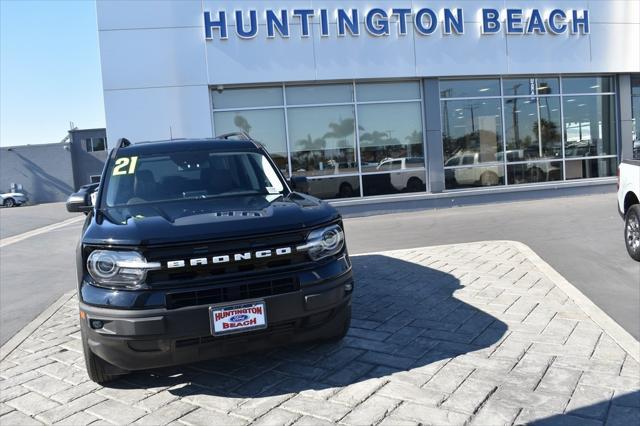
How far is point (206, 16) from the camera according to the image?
12234mm

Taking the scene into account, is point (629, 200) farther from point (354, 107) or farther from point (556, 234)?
point (354, 107)

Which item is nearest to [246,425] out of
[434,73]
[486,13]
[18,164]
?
[434,73]

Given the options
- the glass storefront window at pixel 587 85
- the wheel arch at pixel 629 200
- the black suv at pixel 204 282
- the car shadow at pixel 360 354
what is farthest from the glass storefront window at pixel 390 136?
the black suv at pixel 204 282

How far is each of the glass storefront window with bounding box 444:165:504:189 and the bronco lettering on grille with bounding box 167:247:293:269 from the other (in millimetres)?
11621

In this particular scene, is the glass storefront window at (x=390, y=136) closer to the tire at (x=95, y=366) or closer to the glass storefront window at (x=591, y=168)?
the glass storefront window at (x=591, y=168)

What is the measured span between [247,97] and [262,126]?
2.74 ft

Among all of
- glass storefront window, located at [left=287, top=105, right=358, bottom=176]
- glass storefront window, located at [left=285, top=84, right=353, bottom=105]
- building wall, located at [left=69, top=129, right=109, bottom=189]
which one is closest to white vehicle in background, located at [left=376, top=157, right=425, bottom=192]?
glass storefront window, located at [left=287, top=105, right=358, bottom=176]

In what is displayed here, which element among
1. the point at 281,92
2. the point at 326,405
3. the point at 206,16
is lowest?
the point at 326,405

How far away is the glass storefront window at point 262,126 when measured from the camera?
12.9 metres

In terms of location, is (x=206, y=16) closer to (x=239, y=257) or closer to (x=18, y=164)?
(x=239, y=257)

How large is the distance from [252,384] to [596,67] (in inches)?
592

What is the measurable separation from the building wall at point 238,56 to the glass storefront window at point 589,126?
1.93 meters

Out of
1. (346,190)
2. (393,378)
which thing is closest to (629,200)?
(393,378)

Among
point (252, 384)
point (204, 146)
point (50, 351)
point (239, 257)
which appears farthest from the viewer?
point (204, 146)
